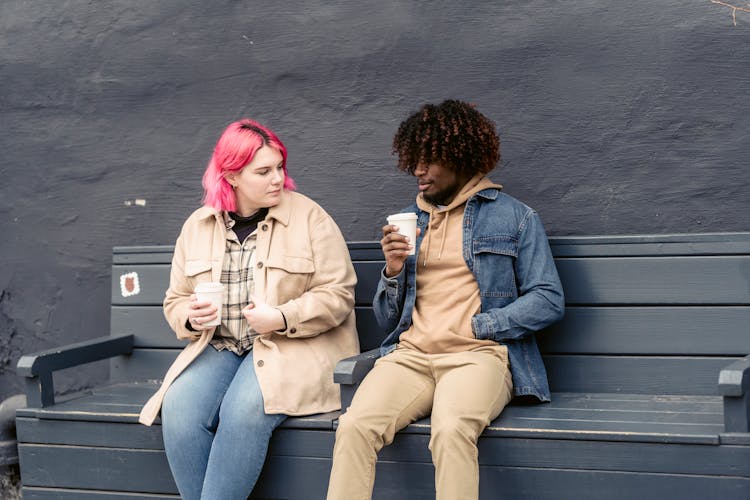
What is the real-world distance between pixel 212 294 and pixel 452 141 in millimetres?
965

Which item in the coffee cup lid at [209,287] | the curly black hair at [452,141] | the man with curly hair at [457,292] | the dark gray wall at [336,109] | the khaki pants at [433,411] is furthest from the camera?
the dark gray wall at [336,109]

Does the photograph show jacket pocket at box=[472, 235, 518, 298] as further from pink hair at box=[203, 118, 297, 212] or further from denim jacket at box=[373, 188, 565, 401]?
pink hair at box=[203, 118, 297, 212]

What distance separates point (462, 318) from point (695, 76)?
132 centimetres

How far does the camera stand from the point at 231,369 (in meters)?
3.57

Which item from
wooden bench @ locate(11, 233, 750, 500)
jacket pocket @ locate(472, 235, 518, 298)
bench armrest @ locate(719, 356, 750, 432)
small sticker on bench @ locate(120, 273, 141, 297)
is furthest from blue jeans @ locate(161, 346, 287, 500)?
bench armrest @ locate(719, 356, 750, 432)

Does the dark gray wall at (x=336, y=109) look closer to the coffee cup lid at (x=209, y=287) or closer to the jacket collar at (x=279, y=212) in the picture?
the jacket collar at (x=279, y=212)

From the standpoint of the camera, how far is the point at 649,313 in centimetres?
359

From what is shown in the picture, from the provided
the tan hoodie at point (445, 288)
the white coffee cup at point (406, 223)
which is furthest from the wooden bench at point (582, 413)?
the white coffee cup at point (406, 223)

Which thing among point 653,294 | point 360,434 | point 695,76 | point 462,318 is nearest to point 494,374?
point 462,318

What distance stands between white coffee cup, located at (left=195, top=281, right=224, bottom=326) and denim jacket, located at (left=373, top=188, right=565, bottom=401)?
555 millimetres

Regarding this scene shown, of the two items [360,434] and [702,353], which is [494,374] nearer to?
[360,434]

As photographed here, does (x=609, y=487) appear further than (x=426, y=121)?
No

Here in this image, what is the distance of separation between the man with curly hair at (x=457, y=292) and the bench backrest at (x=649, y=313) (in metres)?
0.24

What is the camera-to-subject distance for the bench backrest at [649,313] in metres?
3.50
